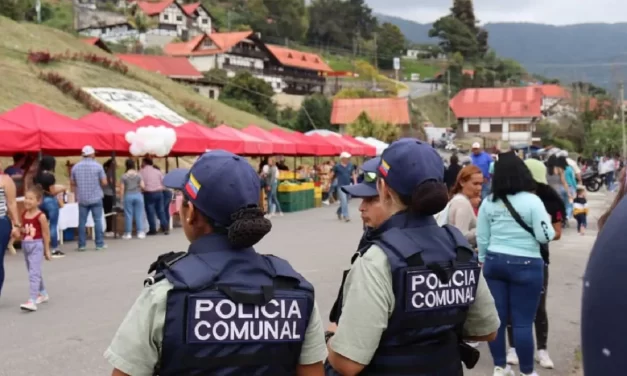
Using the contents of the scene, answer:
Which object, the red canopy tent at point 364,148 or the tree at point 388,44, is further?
the tree at point 388,44

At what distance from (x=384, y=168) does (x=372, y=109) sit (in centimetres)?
6956

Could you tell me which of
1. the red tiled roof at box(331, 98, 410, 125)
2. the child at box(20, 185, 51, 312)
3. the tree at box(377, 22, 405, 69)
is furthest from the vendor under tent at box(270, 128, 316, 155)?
the tree at box(377, 22, 405, 69)

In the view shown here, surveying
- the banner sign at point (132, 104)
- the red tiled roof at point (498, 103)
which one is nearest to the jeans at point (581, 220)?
the banner sign at point (132, 104)

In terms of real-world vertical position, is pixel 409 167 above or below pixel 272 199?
above

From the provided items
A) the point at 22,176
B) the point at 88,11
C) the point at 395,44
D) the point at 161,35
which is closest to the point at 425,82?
the point at 395,44

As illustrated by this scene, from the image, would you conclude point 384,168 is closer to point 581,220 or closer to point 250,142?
point 581,220

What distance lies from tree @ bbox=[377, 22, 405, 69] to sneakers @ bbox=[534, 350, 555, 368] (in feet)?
421

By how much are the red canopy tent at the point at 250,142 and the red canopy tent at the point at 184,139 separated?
1.91 metres

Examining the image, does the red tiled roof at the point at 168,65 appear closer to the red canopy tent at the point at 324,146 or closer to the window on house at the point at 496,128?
the window on house at the point at 496,128

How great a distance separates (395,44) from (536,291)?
140 metres

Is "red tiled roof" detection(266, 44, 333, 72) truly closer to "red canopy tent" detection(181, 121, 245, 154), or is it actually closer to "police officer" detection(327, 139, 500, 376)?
"red canopy tent" detection(181, 121, 245, 154)

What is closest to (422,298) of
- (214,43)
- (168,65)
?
(168,65)

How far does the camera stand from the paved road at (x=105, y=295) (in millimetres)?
6148

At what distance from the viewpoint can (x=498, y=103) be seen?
3580 inches
